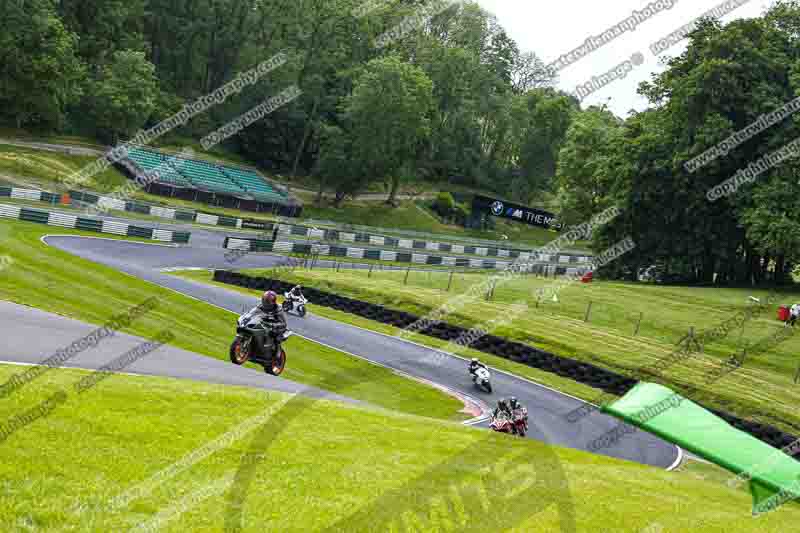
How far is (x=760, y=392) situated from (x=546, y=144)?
7936 cm

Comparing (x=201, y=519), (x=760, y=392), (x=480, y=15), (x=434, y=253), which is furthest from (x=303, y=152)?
(x=201, y=519)

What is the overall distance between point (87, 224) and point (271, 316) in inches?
1080

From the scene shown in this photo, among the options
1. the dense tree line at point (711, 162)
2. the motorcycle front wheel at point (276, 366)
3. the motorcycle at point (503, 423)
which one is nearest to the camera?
the motorcycle front wheel at point (276, 366)

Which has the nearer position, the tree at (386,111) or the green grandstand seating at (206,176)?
the green grandstand seating at (206,176)

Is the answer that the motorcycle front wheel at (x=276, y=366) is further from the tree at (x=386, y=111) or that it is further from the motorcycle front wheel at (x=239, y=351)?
the tree at (x=386, y=111)

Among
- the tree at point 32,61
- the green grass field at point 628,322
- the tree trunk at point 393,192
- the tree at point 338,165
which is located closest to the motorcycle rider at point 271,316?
the green grass field at point 628,322

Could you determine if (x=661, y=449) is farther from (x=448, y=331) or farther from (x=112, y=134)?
(x=112, y=134)

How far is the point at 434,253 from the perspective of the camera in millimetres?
61562

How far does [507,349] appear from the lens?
30422mm

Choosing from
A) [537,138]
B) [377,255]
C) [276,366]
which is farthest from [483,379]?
[537,138]

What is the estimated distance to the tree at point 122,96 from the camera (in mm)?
62781

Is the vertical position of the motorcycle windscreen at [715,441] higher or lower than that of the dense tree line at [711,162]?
lower

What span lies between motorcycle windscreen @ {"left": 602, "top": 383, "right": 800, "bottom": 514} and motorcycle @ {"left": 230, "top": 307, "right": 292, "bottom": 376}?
30.3 ft

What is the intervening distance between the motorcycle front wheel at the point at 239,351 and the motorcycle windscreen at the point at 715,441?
9500 mm
